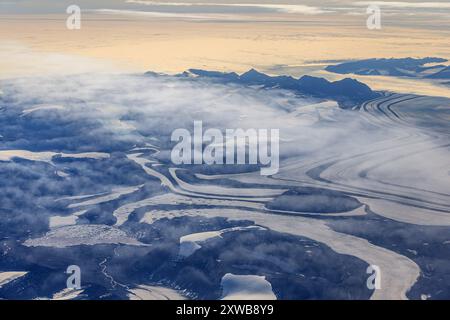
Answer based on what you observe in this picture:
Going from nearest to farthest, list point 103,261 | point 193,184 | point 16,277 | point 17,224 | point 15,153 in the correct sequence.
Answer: point 16,277 < point 103,261 < point 17,224 < point 193,184 < point 15,153

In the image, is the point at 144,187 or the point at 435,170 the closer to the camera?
the point at 144,187

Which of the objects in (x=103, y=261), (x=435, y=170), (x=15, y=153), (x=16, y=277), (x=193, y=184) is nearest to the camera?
(x=16, y=277)

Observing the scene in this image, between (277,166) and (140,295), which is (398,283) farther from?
(277,166)
